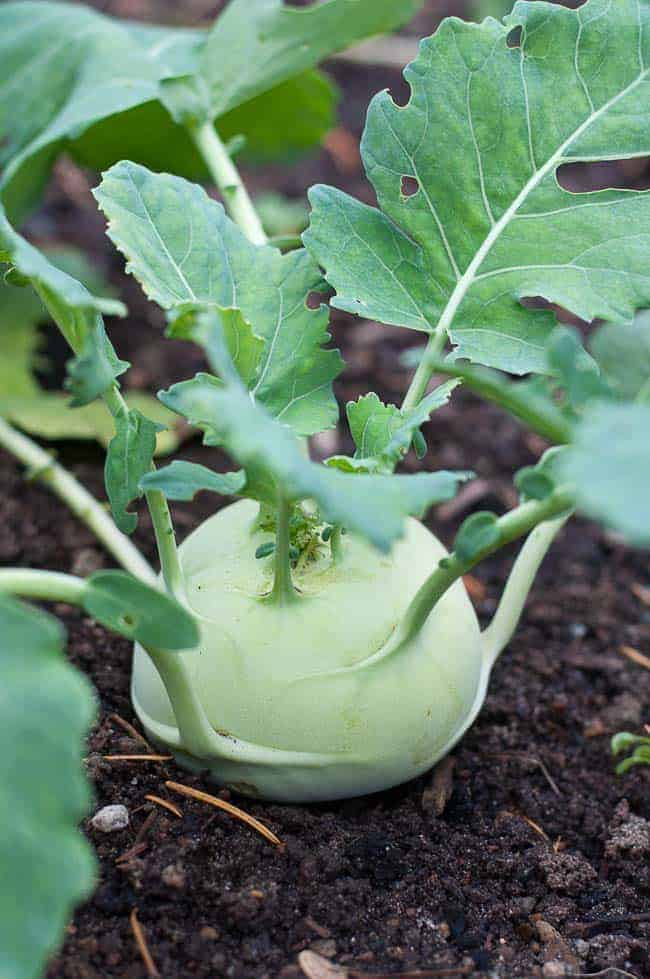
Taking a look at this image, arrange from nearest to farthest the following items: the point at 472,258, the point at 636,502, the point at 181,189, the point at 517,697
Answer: the point at 636,502 < the point at 181,189 < the point at 472,258 < the point at 517,697

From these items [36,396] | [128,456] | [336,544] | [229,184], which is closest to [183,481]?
[128,456]

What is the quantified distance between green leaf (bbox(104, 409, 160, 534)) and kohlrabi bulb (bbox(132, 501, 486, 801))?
0.49ft

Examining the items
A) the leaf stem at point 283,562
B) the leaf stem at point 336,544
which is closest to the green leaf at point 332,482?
the leaf stem at point 283,562

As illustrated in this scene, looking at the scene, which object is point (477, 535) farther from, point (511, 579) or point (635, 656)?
point (635, 656)

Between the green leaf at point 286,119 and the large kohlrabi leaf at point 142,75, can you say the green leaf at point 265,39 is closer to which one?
the large kohlrabi leaf at point 142,75

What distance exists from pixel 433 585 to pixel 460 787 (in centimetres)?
39

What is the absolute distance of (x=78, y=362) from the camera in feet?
3.25

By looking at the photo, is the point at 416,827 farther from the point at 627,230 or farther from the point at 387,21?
the point at 387,21

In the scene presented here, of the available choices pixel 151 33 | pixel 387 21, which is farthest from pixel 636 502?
pixel 151 33

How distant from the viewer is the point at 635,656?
1.68 metres

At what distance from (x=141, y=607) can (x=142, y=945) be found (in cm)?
34

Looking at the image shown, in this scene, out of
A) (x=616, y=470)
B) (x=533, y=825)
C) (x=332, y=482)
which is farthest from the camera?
(x=533, y=825)

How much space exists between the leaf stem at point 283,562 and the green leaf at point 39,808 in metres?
0.37

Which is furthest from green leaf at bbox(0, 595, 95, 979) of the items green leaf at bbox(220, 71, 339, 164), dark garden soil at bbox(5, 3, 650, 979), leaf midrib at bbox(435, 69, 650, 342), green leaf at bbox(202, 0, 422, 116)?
green leaf at bbox(220, 71, 339, 164)
